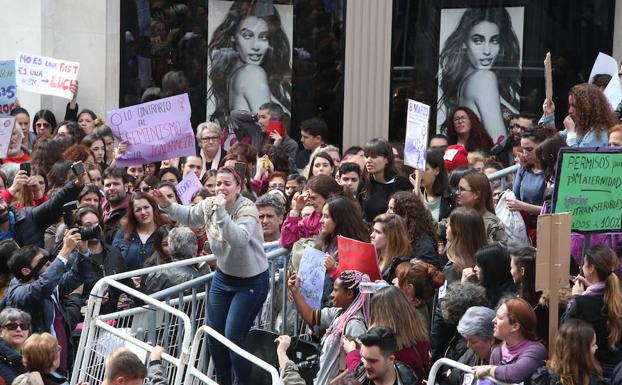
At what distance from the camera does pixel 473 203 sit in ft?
38.3

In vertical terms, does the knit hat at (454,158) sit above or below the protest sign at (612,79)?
below

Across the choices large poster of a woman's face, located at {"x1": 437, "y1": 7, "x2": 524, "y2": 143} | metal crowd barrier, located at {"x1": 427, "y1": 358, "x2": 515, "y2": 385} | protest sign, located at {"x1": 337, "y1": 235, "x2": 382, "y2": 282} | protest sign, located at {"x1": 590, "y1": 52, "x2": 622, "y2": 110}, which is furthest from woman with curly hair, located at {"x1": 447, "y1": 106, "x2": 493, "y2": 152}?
metal crowd barrier, located at {"x1": 427, "y1": 358, "x2": 515, "y2": 385}

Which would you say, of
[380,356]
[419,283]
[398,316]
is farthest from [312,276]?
[380,356]

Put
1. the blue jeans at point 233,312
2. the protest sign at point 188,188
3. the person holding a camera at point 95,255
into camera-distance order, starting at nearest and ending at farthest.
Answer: the blue jeans at point 233,312
the person holding a camera at point 95,255
the protest sign at point 188,188

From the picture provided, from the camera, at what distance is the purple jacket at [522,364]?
29.0ft

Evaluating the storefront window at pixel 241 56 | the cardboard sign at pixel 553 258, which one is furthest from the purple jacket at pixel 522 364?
the storefront window at pixel 241 56

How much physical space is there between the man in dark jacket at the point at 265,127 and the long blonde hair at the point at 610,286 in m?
6.83

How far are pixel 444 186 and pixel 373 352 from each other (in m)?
4.06

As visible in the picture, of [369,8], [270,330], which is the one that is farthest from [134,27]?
[270,330]

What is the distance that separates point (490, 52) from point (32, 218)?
25.4 feet

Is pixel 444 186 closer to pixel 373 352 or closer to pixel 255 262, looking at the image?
pixel 255 262

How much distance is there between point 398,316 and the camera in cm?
948

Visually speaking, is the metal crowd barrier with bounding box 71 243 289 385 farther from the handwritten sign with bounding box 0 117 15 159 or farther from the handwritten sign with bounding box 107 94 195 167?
the handwritten sign with bounding box 0 117 15 159

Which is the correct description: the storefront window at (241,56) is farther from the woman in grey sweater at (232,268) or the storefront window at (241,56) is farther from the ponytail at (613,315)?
the ponytail at (613,315)
